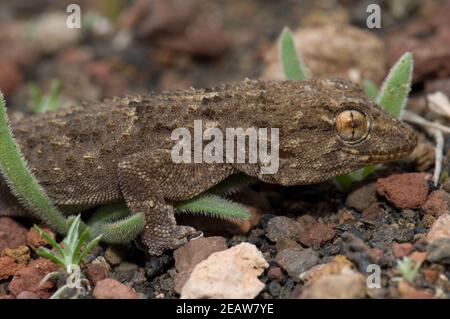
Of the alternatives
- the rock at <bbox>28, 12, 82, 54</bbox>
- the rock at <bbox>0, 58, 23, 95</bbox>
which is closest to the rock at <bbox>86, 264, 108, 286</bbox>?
the rock at <bbox>0, 58, 23, 95</bbox>

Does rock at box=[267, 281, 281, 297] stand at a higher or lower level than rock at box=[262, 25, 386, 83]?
lower

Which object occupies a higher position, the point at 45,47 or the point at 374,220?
the point at 45,47

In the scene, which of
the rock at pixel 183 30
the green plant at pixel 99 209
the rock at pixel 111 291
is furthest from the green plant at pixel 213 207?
the rock at pixel 183 30

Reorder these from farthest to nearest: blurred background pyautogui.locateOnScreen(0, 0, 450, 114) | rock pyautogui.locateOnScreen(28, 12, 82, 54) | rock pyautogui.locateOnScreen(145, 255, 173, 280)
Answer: rock pyautogui.locateOnScreen(28, 12, 82, 54), blurred background pyautogui.locateOnScreen(0, 0, 450, 114), rock pyautogui.locateOnScreen(145, 255, 173, 280)

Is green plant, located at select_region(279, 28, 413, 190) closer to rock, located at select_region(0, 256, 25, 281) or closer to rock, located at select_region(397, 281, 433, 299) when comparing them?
rock, located at select_region(397, 281, 433, 299)

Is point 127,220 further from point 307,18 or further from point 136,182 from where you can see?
point 307,18

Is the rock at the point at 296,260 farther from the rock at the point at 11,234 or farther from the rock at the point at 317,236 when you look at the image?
the rock at the point at 11,234

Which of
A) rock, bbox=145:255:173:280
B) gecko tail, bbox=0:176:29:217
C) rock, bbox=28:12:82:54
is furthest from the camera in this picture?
rock, bbox=28:12:82:54
